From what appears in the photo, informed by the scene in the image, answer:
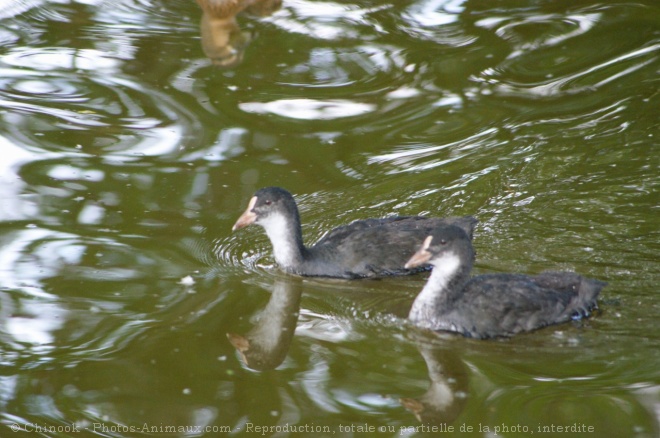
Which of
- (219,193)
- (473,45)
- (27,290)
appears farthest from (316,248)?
(473,45)

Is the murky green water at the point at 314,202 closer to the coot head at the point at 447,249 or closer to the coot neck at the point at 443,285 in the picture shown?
the coot neck at the point at 443,285

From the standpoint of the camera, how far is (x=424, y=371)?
223 inches

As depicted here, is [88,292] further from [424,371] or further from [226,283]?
[424,371]

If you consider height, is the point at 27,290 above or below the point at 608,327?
below

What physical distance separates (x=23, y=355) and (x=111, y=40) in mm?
5676

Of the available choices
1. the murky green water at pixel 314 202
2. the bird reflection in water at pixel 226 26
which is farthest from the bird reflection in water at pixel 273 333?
the bird reflection in water at pixel 226 26

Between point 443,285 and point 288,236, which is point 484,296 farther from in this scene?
point 288,236

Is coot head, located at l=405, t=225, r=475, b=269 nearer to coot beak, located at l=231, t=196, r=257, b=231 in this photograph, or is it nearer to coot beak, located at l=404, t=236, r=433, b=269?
coot beak, located at l=404, t=236, r=433, b=269

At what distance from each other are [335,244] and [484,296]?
4.35 ft

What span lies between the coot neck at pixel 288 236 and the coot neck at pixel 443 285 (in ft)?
3.63

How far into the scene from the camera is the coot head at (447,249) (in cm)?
618

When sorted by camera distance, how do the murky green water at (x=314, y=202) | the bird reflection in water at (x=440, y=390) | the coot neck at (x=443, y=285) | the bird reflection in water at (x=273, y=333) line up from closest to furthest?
the bird reflection in water at (x=440, y=390) → the murky green water at (x=314, y=202) → the bird reflection in water at (x=273, y=333) → the coot neck at (x=443, y=285)

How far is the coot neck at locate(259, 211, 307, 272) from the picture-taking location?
695cm

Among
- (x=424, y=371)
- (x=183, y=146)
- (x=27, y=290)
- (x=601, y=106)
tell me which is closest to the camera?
(x=424, y=371)
